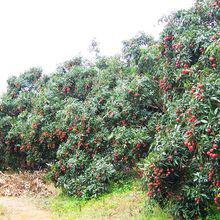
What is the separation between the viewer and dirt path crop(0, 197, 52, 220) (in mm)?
8469

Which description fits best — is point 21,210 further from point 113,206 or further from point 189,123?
point 189,123

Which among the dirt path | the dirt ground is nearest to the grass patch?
the dirt path

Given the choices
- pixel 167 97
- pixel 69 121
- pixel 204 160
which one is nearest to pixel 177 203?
pixel 204 160

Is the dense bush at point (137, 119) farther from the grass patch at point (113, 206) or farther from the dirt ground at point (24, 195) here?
the dirt ground at point (24, 195)

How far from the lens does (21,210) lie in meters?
9.09

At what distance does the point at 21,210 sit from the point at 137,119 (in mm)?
4082

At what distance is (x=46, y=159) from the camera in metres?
13.1

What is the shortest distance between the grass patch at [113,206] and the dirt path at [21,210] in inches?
12.3

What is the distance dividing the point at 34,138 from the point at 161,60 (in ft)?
19.2

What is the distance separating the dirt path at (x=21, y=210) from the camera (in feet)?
27.8

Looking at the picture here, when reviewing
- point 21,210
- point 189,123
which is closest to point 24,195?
point 21,210

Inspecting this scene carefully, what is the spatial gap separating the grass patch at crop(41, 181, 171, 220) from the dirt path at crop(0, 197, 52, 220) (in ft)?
1.02

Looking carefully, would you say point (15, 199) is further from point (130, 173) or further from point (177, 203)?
point (177, 203)

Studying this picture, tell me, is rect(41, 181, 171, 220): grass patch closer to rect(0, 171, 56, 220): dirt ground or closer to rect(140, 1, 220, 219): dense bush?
rect(0, 171, 56, 220): dirt ground
